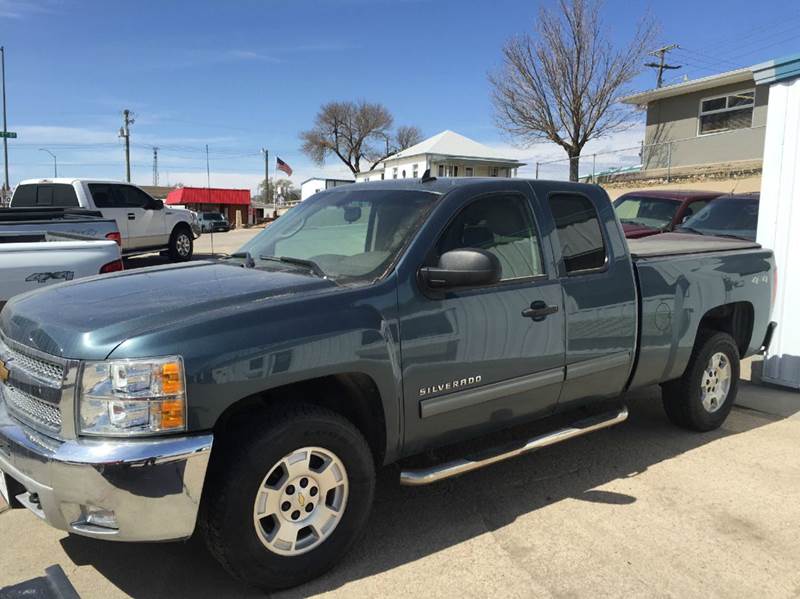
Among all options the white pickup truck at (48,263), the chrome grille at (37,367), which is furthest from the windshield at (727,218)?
the chrome grille at (37,367)

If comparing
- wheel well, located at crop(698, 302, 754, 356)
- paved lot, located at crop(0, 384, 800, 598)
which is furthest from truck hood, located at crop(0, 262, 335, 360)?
wheel well, located at crop(698, 302, 754, 356)

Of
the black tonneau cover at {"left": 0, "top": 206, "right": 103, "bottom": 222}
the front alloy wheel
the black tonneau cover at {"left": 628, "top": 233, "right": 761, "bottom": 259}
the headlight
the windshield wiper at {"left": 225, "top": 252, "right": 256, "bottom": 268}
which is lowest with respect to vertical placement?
the front alloy wheel

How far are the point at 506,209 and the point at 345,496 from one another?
188 cm

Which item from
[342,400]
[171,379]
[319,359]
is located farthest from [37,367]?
[342,400]

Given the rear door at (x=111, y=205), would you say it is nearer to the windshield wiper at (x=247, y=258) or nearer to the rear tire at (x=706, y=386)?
the windshield wiper at (x=247, y=258)

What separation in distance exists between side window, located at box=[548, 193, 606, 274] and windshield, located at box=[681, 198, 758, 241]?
5.81 metres

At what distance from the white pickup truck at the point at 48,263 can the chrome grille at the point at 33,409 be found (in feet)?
7.48

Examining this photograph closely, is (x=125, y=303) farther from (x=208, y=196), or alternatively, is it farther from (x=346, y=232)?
(x=208, y=196)

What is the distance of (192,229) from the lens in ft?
56.5

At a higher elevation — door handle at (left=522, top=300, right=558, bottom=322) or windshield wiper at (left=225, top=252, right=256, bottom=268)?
windshield wiper at (left=225, top=252, right=256, bottom=268)

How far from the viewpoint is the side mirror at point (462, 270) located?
3195 mm

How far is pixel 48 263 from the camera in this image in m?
5.14

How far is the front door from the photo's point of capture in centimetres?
326

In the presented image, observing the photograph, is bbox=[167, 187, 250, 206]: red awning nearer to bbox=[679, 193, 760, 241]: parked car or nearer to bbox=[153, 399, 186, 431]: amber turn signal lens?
bbox=[679, 193, 760, 241]: parked car
